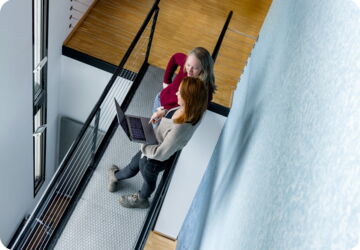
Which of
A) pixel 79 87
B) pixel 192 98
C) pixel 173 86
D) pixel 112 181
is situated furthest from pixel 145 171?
pixel 79 87

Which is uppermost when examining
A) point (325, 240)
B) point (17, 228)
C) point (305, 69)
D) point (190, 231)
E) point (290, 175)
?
point (305, 69)

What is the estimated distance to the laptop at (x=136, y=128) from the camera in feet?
8.18

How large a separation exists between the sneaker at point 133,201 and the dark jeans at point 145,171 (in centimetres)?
4

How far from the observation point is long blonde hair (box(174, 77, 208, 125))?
2180mm

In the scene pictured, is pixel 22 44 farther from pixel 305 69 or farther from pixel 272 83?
pixel 305 69

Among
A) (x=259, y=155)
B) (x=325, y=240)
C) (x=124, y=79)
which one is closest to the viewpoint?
(x=325, y=240)

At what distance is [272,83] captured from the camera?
6.91ft

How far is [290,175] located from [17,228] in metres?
3.86

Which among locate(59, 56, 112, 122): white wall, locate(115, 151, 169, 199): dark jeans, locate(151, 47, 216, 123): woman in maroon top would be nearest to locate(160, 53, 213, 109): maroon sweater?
locate(151, 47, 216, 123): woman in maroon top

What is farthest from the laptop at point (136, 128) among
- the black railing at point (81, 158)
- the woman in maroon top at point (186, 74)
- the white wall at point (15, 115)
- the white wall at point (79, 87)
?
the white wall at point (79, 87)

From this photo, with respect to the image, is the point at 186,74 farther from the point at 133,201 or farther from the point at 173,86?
the point at 133,201

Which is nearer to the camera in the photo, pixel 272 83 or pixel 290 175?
pixel 290 175

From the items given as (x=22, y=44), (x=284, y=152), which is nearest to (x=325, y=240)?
(x=284, y=152)

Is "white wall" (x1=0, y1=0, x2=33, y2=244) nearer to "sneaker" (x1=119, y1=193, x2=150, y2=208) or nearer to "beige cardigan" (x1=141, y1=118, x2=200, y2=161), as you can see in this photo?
"sneaker" (x1=119, y1=193, x2=150, y2=208)
